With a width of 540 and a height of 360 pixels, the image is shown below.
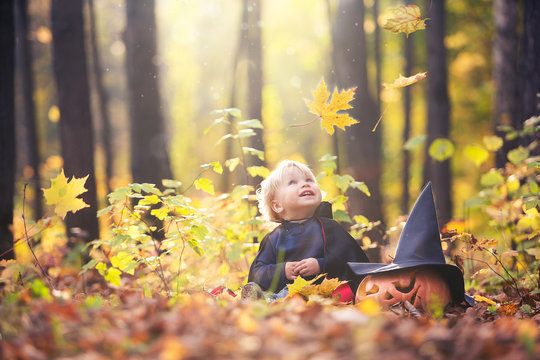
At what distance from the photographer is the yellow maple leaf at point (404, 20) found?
3309 mm

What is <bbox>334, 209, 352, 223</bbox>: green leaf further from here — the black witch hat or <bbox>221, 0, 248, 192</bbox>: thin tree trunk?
<bbox>221, 0, 248, 192</bbox>: thin tree trunk

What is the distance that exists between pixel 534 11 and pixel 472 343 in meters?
5.27

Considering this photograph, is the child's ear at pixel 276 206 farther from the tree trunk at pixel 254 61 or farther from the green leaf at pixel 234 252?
the tree trunk at pixel 254 61

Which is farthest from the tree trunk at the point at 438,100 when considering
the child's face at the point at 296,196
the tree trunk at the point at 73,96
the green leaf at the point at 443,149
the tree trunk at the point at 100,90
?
the tree trunk at the point at 100,90

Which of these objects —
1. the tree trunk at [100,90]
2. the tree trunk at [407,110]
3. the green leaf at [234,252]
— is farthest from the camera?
the tree trunk at [407,110]

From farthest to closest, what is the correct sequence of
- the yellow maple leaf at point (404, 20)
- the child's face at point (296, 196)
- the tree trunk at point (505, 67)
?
1. the tree trunk at point (505, 67)
2. the child's face at point (296, 196)
3. the yellow maple leaf at point (404, 20)

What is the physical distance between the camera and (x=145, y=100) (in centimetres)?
662

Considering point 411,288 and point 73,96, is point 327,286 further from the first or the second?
point 73,96

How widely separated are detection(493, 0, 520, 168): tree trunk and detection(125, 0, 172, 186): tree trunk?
508 cm

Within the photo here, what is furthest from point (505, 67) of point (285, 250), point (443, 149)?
point (285, 250)

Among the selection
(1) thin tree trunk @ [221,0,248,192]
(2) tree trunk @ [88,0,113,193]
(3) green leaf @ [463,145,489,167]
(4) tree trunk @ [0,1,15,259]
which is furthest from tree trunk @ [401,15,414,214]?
(4) tree trunk @ [0,1,15,259]

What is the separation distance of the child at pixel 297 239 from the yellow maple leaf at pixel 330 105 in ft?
1.59

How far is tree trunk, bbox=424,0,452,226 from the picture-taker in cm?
906

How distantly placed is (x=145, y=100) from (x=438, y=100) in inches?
229
